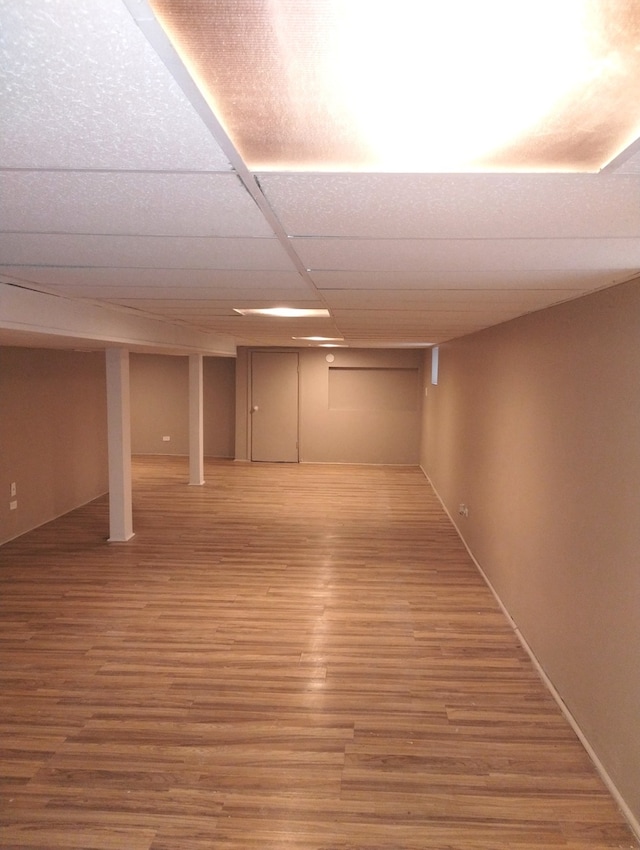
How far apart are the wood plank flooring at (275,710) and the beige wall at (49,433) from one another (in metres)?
0.86

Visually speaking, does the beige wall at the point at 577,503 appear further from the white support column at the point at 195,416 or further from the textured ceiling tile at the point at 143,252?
the white support column at the point at 195,416

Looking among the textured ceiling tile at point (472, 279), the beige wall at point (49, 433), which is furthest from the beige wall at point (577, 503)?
the beige wall at point (49, 433)

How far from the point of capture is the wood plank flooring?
8.70 feet

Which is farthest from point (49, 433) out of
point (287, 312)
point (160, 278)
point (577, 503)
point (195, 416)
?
point (577, 503)

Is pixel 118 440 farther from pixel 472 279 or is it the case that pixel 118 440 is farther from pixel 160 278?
pixel 472 279

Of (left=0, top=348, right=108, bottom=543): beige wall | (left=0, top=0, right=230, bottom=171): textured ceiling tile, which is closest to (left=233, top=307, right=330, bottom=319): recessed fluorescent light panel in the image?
(left=0, top=0, right=230, bottom=171): textured ceiling tile

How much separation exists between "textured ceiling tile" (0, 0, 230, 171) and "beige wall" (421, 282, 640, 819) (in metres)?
2.30

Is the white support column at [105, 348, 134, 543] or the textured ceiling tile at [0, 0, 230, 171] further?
the white support column at [105, 348, 134, 543]

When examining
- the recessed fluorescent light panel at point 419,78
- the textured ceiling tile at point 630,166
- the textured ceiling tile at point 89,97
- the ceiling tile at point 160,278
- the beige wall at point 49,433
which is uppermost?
the ceiling tile at point 160,278

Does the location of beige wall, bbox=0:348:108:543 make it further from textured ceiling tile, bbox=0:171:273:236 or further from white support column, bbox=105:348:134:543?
textured ceiling tile, bbox=0:171:273:236

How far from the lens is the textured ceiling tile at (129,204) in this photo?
4.17 ft

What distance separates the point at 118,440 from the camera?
21.7ft

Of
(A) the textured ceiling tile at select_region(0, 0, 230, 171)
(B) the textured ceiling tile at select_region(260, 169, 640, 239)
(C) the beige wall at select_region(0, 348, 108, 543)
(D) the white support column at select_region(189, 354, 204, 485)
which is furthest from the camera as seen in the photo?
(D) the white support column at select_region(189, 354, 204, 485)

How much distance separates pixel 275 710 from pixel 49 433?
5.50 m
